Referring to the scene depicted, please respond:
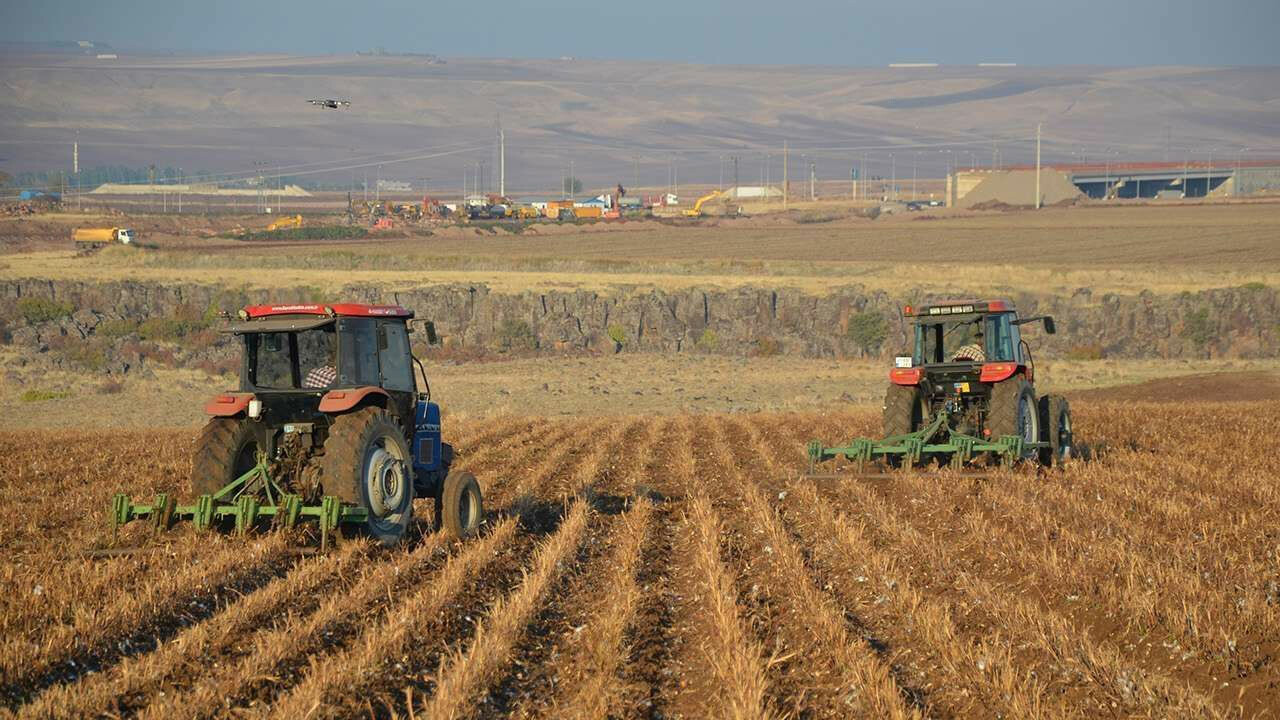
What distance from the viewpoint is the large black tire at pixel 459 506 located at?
12.3m

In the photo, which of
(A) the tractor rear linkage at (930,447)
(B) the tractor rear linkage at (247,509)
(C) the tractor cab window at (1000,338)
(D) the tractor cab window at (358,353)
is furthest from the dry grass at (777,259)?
(B) the tractor rear linkage at (247,509)

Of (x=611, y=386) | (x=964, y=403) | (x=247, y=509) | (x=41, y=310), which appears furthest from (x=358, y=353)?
(x=41, y=310)

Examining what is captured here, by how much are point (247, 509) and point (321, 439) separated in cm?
113

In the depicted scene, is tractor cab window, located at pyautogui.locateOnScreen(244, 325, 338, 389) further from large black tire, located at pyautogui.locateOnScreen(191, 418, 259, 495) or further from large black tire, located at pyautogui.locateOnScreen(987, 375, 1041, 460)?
large black tire, located at pyautogui.locateOnScreen(987, 375, 1041, 460)

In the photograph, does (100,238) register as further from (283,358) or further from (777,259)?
(283,358)

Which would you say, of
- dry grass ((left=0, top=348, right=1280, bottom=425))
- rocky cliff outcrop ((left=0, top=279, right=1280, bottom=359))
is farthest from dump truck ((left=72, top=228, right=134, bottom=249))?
dry grass ((left=0, top=348, right=1280, bottom=425))

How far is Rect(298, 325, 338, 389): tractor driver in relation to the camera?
12242mm

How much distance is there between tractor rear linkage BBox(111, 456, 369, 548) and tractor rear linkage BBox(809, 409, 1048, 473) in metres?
6.79

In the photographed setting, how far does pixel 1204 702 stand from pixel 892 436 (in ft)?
32.5

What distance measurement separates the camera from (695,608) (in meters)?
9.84

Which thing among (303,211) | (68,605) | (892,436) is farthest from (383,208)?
(68,605)

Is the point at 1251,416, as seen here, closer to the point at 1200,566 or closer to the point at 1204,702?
the point at 1200,566

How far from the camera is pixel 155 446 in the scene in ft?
68.7

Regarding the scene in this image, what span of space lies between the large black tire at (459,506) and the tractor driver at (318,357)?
1357mm
